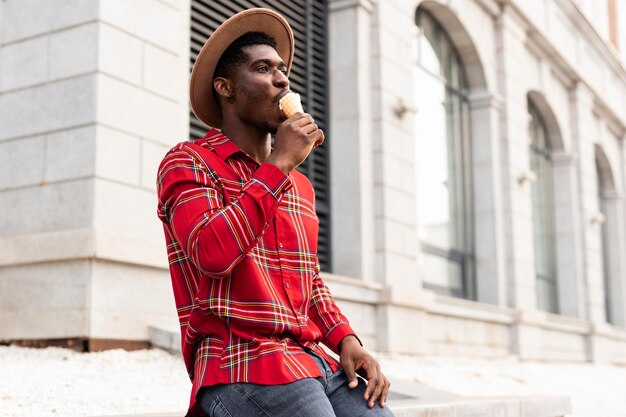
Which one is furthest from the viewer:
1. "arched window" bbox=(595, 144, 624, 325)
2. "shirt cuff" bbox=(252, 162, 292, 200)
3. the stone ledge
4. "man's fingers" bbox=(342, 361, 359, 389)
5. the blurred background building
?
"arched window" bbox=(595, 144, 624, 325)

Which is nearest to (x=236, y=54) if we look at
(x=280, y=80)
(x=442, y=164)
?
(x=280, y=80)

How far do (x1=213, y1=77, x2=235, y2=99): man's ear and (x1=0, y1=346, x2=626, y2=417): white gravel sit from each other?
179cm

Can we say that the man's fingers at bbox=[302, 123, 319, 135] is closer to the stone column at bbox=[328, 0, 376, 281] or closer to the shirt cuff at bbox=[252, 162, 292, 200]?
the shirt cuff at bbox=[252, 162, 292, 200]

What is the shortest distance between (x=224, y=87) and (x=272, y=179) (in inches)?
23.7

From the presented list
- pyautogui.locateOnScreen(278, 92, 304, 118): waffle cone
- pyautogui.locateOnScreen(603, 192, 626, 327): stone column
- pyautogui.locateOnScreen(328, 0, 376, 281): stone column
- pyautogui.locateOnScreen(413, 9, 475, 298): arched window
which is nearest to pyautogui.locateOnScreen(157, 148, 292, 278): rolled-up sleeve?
pyautogui.locateOnScreen(278, 92, 304, 118): waffle cone

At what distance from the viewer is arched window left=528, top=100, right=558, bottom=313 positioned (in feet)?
60.5

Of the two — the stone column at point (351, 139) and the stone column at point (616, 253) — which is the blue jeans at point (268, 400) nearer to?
the stone column at point (351, 139)

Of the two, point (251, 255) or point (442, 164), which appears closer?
point (251, 255)

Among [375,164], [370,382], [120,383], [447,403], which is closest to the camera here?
[370,382]

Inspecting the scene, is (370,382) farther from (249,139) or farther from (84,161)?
(84,161)

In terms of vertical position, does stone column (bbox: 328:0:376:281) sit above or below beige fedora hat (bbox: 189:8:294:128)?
above

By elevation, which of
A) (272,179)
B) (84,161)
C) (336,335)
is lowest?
(336,335)

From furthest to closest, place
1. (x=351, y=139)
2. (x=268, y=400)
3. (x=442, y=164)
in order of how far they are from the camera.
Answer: (x=442, y=164) < (x=351, y=139) < (x=268, y=400)

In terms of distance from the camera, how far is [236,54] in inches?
123
